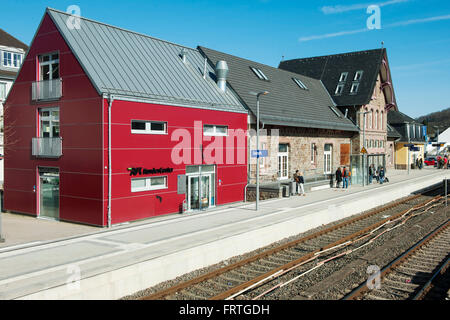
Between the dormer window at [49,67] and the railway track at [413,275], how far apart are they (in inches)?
586

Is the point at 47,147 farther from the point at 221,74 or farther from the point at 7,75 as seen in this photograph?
the point at 7,75

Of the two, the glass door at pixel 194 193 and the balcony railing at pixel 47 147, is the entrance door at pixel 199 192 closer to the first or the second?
the glass door at pixel 194 193

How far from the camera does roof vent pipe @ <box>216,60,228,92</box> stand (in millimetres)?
22984

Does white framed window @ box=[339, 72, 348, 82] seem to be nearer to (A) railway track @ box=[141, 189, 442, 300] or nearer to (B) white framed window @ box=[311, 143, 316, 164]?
(B) white framed window @ box=[311, 143, 316, 164]

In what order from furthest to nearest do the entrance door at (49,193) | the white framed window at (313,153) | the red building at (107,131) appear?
the white framed window at (313,153) < the entrance door at (49,193) < the red building at (107,131)

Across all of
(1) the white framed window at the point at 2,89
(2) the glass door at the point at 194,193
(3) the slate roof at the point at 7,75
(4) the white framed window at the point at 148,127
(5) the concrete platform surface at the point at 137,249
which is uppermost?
(3) the slate roof at the point at 7,75

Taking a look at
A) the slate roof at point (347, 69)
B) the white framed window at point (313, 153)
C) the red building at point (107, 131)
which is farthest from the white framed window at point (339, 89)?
the red building at point (107, 131)

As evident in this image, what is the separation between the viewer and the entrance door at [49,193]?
57.9ft

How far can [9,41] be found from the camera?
39406mm

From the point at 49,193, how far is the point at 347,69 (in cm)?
3097

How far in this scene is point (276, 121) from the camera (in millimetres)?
24172

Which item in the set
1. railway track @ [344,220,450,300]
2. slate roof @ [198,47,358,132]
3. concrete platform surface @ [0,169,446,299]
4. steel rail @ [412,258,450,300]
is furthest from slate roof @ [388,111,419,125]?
steel rail @ [412,258,450,300]

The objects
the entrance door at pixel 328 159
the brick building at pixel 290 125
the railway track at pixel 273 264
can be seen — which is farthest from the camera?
the entrance door at pixel 328 159
